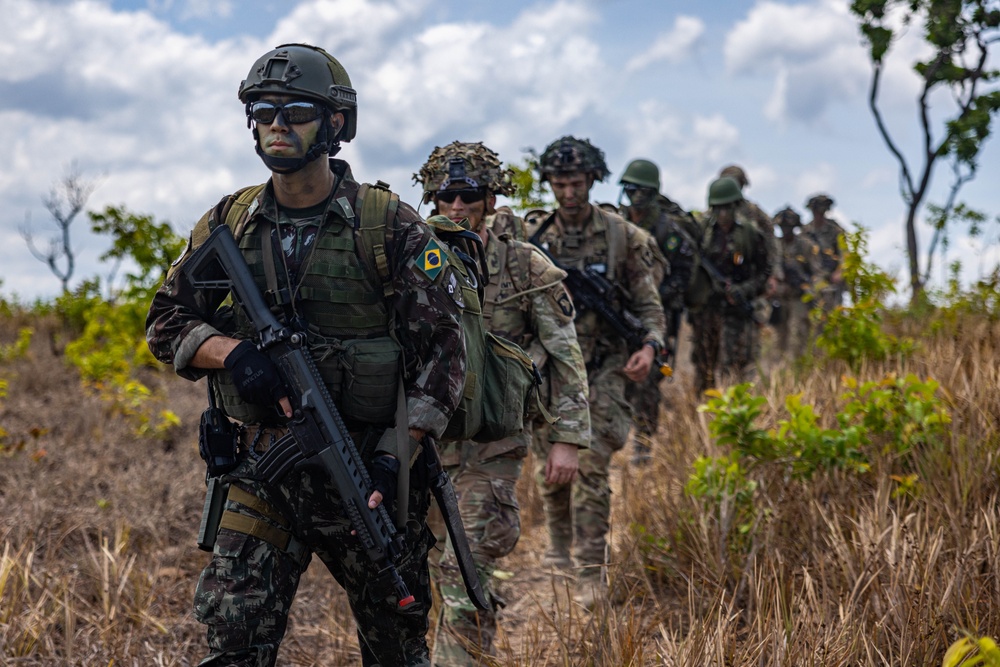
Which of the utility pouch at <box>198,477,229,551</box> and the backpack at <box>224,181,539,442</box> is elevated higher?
the backpack at <box>224,181,539,442</box>

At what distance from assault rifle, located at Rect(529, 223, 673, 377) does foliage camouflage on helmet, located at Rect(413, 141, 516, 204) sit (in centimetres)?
130

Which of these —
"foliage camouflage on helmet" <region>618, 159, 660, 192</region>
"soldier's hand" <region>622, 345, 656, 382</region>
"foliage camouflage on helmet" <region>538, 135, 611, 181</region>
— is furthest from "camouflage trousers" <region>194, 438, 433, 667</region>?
"foliage camouflage on helmet" <region>618, 159, 660, 192</region>

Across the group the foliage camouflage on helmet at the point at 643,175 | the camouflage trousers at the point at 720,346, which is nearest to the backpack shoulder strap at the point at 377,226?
the foliage camouflage on helmet at the point at 643,175

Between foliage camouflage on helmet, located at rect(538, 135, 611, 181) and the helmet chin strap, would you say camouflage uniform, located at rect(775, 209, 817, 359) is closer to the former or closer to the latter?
foliage camouflage on helmet, located at rect(538, 135, 611, 181)

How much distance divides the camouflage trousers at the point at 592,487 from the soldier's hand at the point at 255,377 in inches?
98.4

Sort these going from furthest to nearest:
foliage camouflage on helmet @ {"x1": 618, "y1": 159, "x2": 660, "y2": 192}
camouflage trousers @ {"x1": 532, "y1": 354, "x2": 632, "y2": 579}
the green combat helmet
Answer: the green combat helmet → foliage camouflage on helmet @ {"x1": 618, "y1": 159, "x2": 660, "y2": 192} → camouflage trousers @ {"x1": 532, "y1": 354, "x2": 632, "y2": 579}

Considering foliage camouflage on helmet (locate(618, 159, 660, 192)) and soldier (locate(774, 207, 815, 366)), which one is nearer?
foliage camouflage on helmet (locate(618, 159, 660, 192))

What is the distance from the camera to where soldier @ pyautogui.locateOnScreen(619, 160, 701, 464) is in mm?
7593

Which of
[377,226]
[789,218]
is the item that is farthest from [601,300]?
[789,218]

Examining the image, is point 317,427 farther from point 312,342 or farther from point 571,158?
point 571,158

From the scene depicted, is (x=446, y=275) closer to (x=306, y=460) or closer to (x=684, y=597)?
(x=306, y=460)

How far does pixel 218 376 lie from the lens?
2.87 metres

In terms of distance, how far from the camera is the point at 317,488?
111 inches

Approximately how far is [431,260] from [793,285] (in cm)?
1139
